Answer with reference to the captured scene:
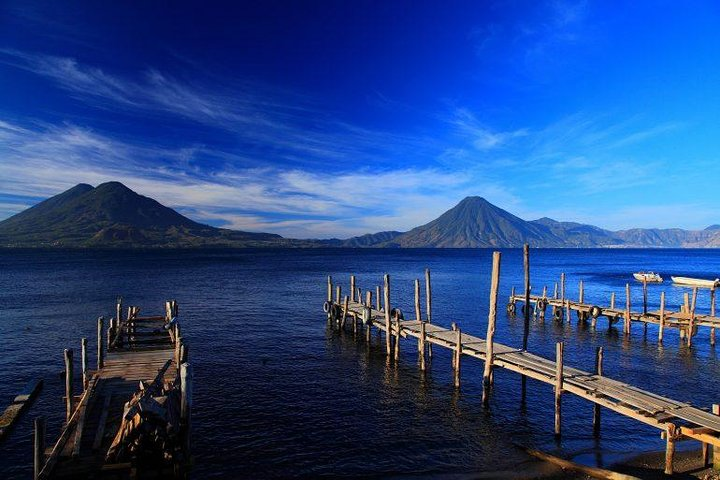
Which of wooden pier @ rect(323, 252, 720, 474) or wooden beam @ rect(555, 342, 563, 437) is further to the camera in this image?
wooden beam @ rect(555, 342, 563, 437)

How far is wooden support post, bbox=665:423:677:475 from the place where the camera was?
13.0 metres

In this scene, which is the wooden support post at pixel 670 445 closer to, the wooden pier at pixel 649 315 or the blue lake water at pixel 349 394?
the blue lake water at pixel 349 394

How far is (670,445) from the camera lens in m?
13.3

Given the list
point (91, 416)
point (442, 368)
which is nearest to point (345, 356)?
point (442, 368)

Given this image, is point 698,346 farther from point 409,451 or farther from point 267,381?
point 267,381

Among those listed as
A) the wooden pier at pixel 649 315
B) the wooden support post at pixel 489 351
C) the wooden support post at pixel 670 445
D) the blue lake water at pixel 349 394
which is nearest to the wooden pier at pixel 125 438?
the blue lake water at pixel 349 394

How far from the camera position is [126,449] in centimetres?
1103

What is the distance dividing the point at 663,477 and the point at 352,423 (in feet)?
35.9

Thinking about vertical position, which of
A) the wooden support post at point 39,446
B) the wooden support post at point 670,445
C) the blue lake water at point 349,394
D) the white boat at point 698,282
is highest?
the white boat at point 698,282

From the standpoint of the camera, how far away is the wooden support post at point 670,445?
13.0 m

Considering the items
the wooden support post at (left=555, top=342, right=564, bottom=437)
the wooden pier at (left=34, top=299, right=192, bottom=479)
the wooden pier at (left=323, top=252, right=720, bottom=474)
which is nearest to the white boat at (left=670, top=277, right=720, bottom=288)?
the wooden pier at (left=323, top=252, right=720, bottom=474)

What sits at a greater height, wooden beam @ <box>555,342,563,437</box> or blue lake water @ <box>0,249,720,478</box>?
wooden beam @ <box>555,342,563,437</box>

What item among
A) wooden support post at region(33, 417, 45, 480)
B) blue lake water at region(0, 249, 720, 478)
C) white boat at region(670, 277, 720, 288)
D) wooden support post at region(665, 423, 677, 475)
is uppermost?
white boat at region(670, 277, 720, 288)

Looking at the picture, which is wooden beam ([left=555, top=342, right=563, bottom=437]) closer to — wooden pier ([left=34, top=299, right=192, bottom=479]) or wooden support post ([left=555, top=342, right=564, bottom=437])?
wooden support post ([left=555, top=342, right=564, bottom=437])
